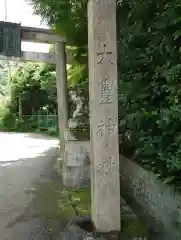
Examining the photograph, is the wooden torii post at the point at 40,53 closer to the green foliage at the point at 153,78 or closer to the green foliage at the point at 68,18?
→ the green foliage at the point at 68,18

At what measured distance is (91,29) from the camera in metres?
3.47

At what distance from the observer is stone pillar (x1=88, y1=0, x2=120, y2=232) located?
135 inches

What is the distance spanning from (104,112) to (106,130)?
21 centimetres

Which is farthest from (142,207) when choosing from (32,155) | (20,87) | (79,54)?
(20,87)

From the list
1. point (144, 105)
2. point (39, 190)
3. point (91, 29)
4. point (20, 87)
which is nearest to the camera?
point (91, 29)

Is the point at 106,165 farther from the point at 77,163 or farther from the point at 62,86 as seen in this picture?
the point at 62,86

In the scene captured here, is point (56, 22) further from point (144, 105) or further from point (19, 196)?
point (19, 196)

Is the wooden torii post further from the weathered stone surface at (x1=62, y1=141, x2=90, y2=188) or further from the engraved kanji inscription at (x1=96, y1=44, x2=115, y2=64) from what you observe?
the engraved kanji inscription at (x1=96, y1=44, x2=115, y2=64)

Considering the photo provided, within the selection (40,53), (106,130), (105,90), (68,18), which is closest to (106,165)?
(106,130)

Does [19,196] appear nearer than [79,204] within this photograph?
No

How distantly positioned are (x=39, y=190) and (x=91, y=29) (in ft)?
12.8

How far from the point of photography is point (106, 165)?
352cm

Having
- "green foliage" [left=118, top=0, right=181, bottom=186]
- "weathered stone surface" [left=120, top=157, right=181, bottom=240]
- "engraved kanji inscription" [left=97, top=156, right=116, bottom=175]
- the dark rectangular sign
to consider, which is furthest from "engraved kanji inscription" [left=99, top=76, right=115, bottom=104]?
the dark rectangular sign

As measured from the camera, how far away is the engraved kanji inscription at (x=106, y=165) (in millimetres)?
3510
